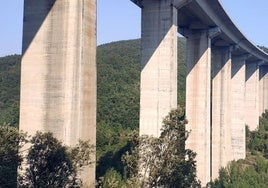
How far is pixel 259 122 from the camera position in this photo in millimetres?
76062

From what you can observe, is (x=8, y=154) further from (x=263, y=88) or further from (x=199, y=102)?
(x=263, y=88)

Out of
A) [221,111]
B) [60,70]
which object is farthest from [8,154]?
[221,111]

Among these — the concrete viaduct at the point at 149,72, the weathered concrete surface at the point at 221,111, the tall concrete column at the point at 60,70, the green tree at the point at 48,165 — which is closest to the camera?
the green tree at the point at 48,165

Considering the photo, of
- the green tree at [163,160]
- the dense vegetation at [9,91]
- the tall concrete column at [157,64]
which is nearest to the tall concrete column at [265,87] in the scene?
the dense vegetation at [9,91]

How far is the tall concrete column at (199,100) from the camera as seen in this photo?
4028 cm

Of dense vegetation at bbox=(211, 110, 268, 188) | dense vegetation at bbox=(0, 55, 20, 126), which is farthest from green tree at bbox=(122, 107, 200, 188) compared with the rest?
dense vegetation at bbox=(0, 55, 20, 126)

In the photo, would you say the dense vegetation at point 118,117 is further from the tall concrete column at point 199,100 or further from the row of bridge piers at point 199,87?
the tall concrete column at point 199,100

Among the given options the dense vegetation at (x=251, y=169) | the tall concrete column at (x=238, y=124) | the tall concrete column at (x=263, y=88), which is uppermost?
the tall concrete column at (x=263, y=88)

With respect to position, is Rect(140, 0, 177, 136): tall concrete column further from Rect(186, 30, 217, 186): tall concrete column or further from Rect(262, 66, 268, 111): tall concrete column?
Rect(262, 66, 268, 111): tall concrete column

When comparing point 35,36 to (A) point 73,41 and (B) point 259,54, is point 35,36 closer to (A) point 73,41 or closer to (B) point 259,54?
(A) point 73,41

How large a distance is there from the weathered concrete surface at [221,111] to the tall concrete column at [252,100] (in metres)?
20.0

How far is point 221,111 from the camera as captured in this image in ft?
162

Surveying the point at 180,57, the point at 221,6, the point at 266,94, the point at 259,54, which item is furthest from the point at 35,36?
the point at 180,57

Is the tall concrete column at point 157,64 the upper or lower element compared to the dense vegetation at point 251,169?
upper
